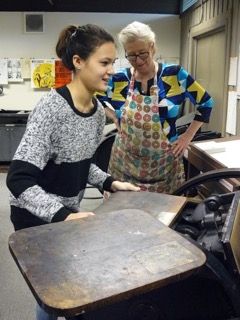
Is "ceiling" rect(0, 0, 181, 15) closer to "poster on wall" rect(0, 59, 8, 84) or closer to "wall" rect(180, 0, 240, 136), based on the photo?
"wall" rect(180, 0, 240, 136)

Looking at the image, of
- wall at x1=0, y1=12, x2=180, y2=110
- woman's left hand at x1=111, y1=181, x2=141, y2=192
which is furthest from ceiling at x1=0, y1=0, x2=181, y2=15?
woman's left hand at x1=111, y1=181, x2=141, y2=192

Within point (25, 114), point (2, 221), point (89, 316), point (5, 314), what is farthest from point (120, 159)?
point (25, 114)

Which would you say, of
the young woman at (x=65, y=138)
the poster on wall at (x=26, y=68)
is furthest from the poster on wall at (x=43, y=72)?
the young woman at (x=65, y=138)

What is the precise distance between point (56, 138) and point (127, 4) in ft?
14.5

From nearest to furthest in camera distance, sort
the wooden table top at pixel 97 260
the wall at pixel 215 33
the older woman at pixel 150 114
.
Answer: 1. the wooden table top at pixel 97 260
2. the older woman at pixel 150 114
3. the wall at pixel 215 33

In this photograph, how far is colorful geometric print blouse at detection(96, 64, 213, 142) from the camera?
1.94 m

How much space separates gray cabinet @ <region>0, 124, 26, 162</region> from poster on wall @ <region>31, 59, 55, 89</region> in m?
0.70

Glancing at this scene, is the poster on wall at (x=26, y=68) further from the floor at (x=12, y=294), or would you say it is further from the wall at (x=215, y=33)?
the floor at (x=12, y=294)

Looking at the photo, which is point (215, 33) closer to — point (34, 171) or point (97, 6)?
point (97, 6)

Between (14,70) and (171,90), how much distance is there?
3.98 metres

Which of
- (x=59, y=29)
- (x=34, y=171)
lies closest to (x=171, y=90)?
(x=34, y=171)

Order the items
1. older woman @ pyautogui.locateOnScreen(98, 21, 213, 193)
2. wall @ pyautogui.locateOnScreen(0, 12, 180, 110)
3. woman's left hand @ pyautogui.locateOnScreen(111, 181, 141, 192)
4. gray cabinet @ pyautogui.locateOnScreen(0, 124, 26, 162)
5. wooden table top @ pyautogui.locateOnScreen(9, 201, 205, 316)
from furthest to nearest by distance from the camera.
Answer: wall @ pyautogui.locateOnScreen(0, 12, 180, 110) < gray cabinet @ pyautogui.locateOnScreen(0, 124, 26, 162) < older woman @ pyautogui.locateOnScreen(98, 21, 213, 193) < woman's left hand @ pyautogui.locateOnScreen(111, 181, 141, 192) < wooden table top @ pyautogui.locateOnScreen(9, 201, 205, 316)

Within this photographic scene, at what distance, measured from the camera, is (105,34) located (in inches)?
51.1

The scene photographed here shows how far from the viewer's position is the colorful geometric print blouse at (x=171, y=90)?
194 cm
